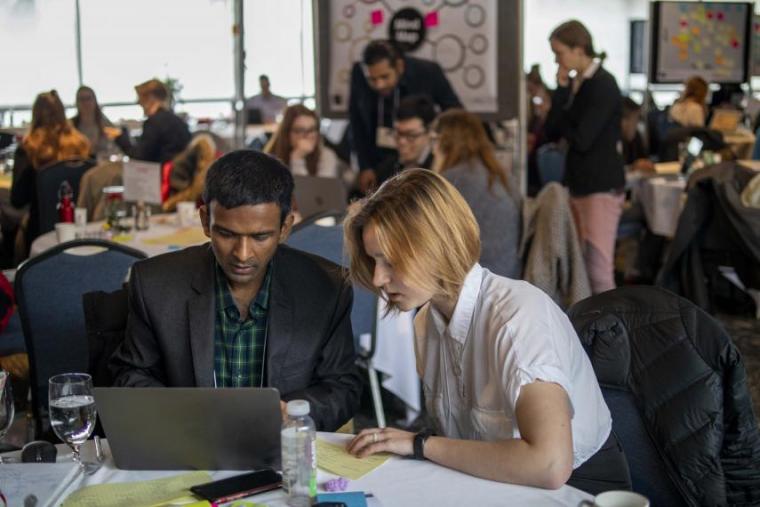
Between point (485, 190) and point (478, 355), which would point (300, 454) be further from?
point (485, 190)

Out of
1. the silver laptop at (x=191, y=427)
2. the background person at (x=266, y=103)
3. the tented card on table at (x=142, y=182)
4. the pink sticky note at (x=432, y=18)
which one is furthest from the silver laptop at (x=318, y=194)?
the silver laptop at (x=191, y=427)

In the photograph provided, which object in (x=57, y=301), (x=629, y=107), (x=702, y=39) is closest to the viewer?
(x=57, y=301)

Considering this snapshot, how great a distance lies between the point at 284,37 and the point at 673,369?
20.5 feet

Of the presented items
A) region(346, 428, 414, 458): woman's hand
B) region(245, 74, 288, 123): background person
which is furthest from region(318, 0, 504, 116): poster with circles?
region(346, 428, 414, 458): woman's hand

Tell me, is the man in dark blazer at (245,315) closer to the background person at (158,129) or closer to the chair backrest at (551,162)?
the background person at (158,129)

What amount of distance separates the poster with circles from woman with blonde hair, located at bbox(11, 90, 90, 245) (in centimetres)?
159

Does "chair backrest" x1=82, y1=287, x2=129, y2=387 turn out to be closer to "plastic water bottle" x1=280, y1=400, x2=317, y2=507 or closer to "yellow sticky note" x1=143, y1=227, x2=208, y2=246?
"plastic water bottle" x1=280, y1=400, x2=317, y2=507

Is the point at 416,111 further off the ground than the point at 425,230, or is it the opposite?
the point at 416,111

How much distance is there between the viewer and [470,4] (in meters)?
6.09

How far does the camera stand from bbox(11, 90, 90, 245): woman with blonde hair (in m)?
6.02

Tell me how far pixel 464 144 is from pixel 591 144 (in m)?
1.14

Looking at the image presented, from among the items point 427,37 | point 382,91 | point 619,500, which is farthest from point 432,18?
point 619,500

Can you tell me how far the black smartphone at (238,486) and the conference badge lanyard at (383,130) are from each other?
14.7 feet

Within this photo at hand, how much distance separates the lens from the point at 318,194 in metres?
5.49
